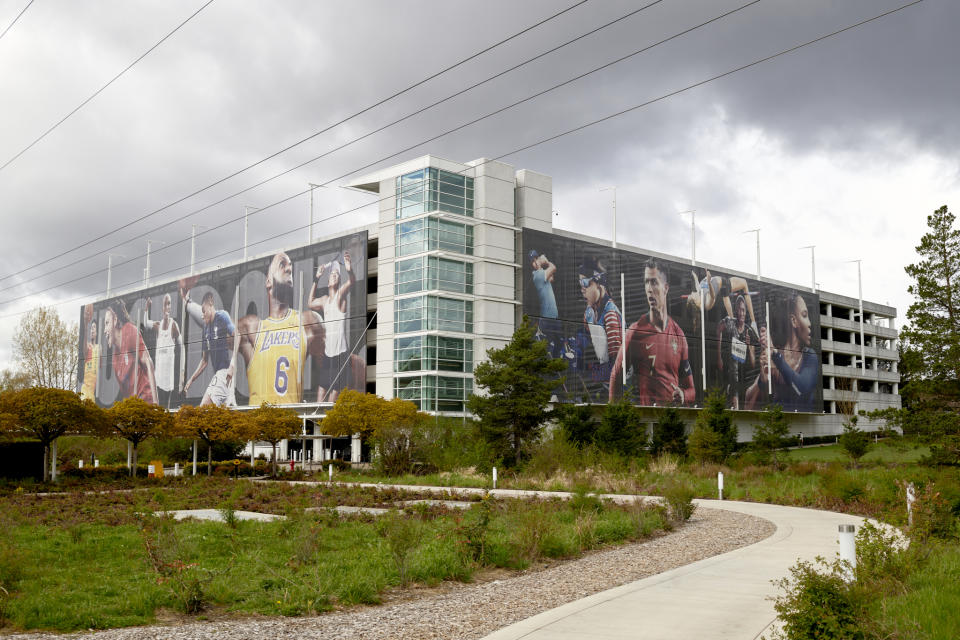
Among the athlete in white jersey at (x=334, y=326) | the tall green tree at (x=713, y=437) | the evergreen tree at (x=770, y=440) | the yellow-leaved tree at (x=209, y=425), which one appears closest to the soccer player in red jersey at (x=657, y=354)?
the tall green tree at (x=713, y=437)

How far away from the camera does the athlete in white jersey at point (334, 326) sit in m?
68.1

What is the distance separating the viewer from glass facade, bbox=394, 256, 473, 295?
62625mm

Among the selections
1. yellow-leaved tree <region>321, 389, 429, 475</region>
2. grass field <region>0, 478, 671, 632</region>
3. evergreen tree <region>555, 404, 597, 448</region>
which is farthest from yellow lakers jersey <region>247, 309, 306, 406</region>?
grass field <region>0, 478, 671, 632</region>

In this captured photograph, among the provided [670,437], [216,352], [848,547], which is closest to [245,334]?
[216,352]

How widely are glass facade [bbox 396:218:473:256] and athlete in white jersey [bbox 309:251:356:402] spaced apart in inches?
245

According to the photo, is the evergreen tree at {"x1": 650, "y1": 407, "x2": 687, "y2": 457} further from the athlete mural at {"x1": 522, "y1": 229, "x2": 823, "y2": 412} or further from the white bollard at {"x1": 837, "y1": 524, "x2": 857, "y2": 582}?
the white bollard at {"x1": 837, "y1": 524, "x2": 857, "y2": 582}

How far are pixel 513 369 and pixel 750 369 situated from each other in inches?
2110

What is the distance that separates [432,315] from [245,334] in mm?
25133

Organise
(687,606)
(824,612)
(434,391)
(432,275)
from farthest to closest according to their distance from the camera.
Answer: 1. (432,275)
2. (434,391)
3. (687,606)
4. (824,612)

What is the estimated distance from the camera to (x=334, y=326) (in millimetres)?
68875

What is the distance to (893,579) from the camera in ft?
30.6

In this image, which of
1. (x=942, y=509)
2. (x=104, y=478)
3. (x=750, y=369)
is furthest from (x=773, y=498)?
(x=750, y=369)

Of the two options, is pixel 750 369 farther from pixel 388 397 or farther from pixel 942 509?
pixel 942 509

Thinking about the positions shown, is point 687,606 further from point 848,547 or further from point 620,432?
point 620,432
